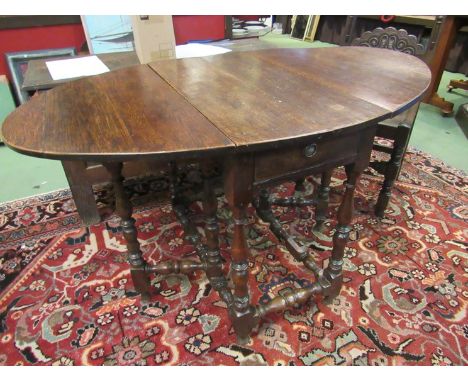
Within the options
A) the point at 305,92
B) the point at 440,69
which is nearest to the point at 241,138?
the point at 305,92

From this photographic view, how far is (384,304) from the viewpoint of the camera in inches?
52.7

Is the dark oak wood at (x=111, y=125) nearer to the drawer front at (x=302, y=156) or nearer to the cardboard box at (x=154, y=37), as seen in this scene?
the drawer front at (x=302, y=156)

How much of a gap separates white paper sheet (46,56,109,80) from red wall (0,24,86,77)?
1.10 metres

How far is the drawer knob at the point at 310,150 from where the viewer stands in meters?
0.88

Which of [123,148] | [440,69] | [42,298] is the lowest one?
[42,298]

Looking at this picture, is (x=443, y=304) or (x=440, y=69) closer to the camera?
(x=443, y=304)

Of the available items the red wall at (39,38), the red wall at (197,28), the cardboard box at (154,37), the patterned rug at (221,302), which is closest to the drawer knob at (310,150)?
the patterned rug at (221,302)

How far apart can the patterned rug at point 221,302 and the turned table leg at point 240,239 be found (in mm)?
129

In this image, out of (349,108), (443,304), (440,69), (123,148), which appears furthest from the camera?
(440,69)

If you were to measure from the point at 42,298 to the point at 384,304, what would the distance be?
1424mm

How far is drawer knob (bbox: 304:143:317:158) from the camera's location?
88 cm

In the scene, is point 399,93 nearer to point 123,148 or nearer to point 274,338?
point 123,148

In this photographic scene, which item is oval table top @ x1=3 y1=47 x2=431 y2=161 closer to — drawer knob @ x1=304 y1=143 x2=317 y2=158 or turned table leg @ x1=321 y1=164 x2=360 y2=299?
drawer knob @ x1=304 y1=143 x2=317 y2=158

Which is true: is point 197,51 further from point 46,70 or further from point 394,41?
point 394,41
